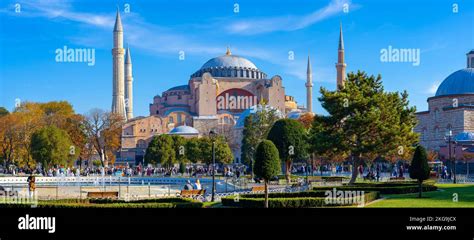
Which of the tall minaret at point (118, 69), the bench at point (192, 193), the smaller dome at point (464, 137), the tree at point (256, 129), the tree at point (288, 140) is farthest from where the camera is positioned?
the tall minaret at point (118, 69)

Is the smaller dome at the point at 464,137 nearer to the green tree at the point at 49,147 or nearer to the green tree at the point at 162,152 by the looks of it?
the green tree at the point at 162,152

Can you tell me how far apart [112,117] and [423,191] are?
33.4 metres

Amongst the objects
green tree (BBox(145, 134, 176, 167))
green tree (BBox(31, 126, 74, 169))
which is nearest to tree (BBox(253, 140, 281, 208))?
green tree (BBox(31, 126, 74, 169))

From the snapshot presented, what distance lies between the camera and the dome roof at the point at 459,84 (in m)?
47.1

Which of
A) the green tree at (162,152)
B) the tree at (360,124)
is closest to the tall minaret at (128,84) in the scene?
the green tree at (162,152)

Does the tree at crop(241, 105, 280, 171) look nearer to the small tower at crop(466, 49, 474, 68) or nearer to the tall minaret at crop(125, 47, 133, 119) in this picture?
the small tower at crop(466, 49, 474, 68)

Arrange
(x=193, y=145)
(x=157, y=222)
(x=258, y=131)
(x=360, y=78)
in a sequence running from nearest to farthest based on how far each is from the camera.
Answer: (x=157, y=222) < (x=360, y=78) < (x=258, y=131) < (x=193, y=145)

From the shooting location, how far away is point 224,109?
69.5 metres

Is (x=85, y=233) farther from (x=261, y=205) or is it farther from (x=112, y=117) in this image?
(x=112, y=117)

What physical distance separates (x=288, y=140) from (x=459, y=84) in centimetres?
2591

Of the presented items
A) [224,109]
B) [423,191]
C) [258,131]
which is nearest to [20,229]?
[423,191]

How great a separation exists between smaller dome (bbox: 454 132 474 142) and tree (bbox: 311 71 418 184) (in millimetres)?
20272

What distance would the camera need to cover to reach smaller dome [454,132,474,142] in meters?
41.6

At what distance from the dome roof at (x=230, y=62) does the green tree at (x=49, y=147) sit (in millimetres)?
40986
